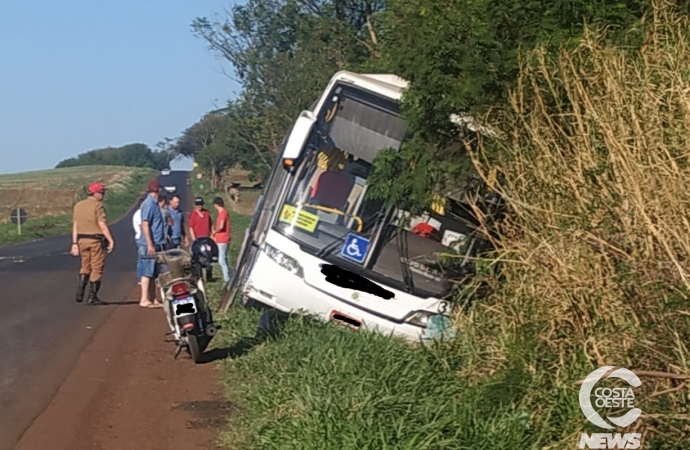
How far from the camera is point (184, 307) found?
421 inches

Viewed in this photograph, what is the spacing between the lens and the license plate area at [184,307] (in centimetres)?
1067

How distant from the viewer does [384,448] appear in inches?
257

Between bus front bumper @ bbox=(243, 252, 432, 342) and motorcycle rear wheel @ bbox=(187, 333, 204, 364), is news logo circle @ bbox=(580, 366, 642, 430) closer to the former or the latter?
bus front bumper @ bbox=(243, 252, 432, 342)

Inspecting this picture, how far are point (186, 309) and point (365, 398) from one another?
3530 mm

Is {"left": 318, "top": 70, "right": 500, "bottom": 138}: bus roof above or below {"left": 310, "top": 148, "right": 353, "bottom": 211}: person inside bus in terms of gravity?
above

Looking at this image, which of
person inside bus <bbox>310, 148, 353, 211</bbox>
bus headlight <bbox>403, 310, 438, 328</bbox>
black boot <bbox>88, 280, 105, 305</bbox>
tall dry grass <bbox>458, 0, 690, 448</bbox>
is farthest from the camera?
black boot <bbox>88, 280, 105, 305</bbox>

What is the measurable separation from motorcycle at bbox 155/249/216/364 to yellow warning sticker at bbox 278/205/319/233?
114cm

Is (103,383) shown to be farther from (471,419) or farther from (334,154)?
(471,419)

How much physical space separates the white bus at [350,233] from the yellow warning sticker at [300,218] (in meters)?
0.01

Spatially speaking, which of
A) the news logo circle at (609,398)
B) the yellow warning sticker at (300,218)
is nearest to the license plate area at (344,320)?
the yellow warning sticker at (300,218)

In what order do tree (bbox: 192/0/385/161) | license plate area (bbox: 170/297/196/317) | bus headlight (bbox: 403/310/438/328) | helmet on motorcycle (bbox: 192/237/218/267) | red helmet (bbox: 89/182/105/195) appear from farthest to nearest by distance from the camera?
tree (bbox: 192/0/385/161)
red helmet (bbox: 89/182/105/195)
helmet on motorcycle (bbox: 192/237/218/267)
bus headlight (bbox: 403/310/438/328)
license plate area (bbox: 170/297/196/317)

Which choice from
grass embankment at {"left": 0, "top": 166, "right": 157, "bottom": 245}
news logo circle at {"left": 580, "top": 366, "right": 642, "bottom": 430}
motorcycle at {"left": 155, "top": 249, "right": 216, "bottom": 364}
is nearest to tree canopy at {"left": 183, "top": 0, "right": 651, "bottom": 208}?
motorcycle at {"left": 155, "top": 249, "right": 216, "bottom": 364}

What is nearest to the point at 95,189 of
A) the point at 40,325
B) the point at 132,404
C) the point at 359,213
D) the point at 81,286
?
the point at 81,286

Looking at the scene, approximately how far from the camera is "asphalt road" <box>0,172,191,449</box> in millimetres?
9022
